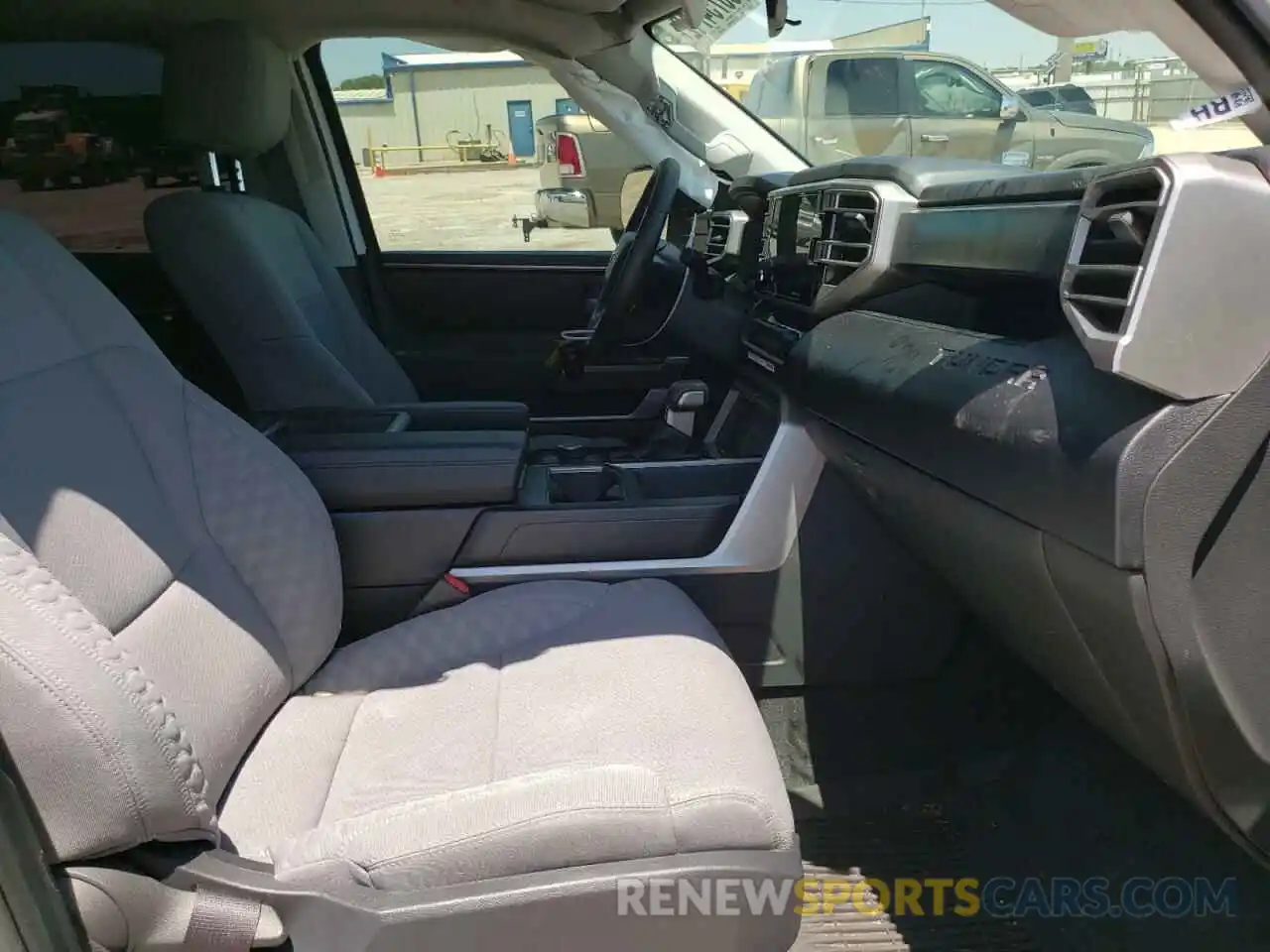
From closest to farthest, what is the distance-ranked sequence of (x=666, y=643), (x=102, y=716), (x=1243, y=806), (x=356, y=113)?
(x=102, y=716) < (x=1243, y=806) < (x=666, y=643) < (x=356, y=113)

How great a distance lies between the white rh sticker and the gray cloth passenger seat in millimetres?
837

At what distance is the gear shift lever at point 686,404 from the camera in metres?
2.45

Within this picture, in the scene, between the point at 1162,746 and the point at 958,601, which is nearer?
the point at 1162,746

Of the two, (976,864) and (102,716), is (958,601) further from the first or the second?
(102,716)

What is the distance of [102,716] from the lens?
943 millimetres

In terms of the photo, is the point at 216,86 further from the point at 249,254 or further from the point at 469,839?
the point at 469,839

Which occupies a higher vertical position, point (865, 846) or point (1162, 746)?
point (1162, 746)

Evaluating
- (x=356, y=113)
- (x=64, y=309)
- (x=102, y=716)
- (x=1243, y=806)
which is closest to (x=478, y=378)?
(x=356, y=113)

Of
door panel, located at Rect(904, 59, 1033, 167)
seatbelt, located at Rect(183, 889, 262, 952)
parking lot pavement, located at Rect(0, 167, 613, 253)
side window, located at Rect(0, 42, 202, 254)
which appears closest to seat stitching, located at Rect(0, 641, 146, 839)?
seatbelt, located at Rect(183, 889, 262, 952)

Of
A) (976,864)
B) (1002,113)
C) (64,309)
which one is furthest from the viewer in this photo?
(1002,113)

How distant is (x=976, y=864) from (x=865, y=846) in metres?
0.18

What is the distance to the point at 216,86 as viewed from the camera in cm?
230

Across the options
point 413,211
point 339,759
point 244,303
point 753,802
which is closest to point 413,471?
point 339,759

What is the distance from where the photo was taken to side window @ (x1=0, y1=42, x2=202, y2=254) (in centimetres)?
221
